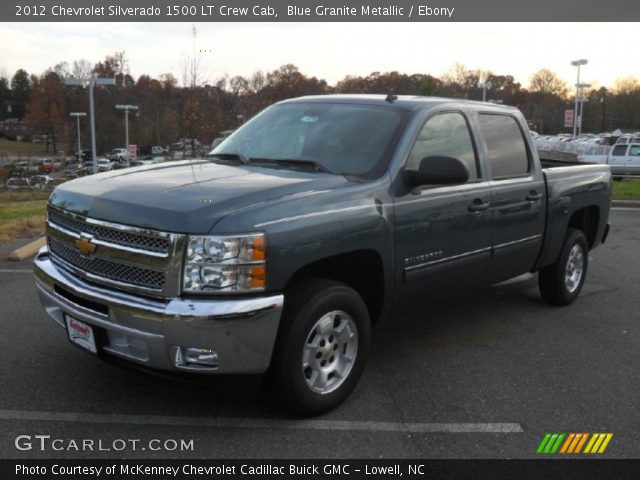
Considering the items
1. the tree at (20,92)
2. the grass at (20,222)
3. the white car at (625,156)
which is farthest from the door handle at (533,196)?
the tree at (20,92)

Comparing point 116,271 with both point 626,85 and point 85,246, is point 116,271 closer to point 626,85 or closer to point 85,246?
point 85,246

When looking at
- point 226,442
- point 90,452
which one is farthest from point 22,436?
point 226,442

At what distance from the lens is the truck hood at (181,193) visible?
3.27m

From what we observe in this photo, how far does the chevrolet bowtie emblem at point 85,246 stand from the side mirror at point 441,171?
2.08 meters

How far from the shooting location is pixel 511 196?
202 inches

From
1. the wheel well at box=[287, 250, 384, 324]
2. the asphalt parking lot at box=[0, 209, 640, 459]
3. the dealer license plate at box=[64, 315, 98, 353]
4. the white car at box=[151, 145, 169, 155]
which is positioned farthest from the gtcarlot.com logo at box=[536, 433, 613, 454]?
the white car at box=[151, 145, 169, 155]

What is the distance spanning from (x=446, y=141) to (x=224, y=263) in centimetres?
226

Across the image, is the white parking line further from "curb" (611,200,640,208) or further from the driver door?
"curb" (611,200,640,208)

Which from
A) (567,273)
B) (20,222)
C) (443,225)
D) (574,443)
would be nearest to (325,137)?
(443,225)

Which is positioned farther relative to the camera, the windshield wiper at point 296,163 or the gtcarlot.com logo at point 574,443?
the windshield wiper at point 296,163

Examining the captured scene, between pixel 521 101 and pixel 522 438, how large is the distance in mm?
111237

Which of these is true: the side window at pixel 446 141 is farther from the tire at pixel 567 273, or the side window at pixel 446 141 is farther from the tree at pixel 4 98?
the tree at pixel 4 98

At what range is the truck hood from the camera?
3.27 meters

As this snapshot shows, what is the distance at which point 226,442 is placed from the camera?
3428mm
